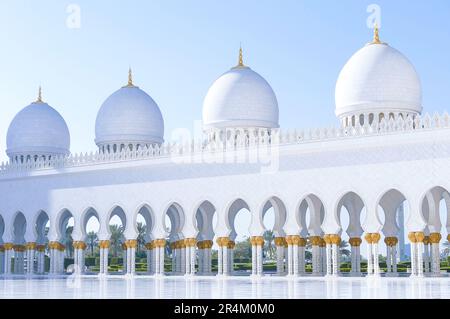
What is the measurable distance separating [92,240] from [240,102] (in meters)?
21.6

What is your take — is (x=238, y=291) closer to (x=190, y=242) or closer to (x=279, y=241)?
(x=190, y=242)

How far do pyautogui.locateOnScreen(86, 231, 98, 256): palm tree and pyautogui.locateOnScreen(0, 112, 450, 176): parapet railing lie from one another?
1631 cm

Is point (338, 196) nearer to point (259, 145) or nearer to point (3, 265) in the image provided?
point (259, 145)

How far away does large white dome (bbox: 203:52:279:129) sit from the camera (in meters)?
22.5

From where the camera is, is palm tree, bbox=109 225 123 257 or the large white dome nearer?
the large white dome

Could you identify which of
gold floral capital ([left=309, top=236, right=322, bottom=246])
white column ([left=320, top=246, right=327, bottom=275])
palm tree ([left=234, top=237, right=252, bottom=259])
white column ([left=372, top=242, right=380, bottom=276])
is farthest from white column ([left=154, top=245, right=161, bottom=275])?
palm tree ([left=234, top=237, right=252, bottom=259])

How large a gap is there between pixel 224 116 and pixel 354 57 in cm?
408

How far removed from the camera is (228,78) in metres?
23.0

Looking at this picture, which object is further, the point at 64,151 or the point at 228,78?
the point at 64,151

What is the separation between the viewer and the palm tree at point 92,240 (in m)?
41.1

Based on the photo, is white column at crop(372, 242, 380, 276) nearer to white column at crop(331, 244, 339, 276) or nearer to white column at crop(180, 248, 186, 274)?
white column at crop(331, 244, 339, 276)

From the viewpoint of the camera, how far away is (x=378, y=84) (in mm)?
20297
